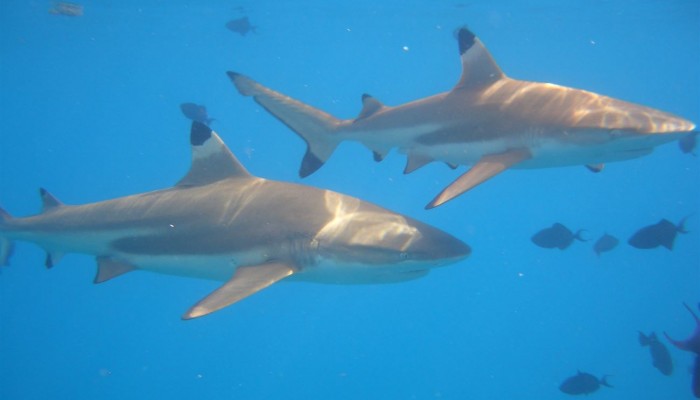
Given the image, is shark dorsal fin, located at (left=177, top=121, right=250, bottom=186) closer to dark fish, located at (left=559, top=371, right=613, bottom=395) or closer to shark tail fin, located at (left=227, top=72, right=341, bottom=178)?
shark tail fin, located at (left=227, top=72, right=341, bottom=178)

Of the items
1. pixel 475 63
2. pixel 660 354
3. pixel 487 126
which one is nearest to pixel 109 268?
pixel 487 126

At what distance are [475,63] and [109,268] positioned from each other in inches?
222

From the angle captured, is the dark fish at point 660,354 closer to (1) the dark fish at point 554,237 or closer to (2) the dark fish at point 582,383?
(2) the dark fish at point 582,383

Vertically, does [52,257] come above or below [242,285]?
below

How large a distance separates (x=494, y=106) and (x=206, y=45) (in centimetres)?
4327

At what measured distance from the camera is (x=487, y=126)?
644 cm

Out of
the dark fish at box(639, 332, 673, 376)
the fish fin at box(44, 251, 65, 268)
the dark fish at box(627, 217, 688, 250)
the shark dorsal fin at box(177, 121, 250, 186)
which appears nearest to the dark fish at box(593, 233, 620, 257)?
the dark fish at box(639, 332, 673, 376)

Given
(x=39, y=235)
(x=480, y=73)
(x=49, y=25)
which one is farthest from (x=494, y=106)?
(x=49, y=25)

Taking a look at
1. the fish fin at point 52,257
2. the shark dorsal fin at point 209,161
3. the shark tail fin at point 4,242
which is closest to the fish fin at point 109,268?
the fish fin at point 52,257

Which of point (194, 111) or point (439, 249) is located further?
point (194, 111)

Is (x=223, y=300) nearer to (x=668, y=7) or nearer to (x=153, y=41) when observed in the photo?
(x=668, y=7)

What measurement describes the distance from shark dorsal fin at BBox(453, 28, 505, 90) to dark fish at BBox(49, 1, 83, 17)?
26.2 m

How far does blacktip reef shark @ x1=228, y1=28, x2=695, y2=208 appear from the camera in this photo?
18.6ft

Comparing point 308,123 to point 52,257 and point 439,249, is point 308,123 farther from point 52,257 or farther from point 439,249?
point 52,257
